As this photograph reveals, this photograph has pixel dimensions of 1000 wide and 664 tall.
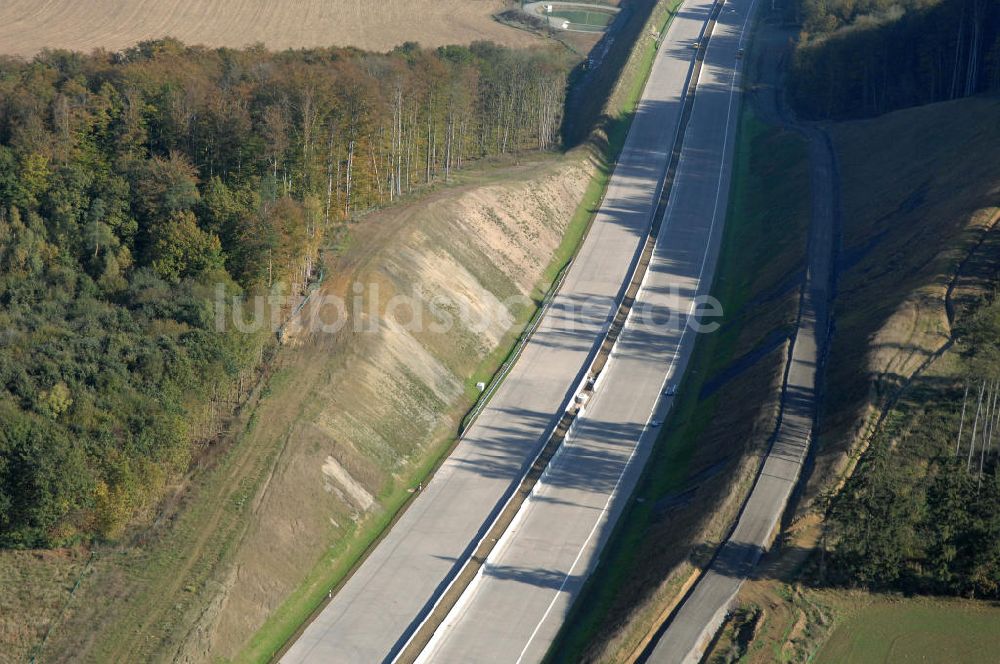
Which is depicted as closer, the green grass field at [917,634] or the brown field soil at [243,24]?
the green grass field at [917,634]

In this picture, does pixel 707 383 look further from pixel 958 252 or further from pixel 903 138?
pixel 903 138

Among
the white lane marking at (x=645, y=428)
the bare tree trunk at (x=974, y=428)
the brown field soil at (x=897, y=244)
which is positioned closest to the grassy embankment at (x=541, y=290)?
the white lane marking at (x=645, y=428)

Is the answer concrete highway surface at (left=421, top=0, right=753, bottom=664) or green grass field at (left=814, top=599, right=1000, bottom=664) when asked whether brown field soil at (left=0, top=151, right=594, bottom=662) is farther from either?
green grass field at (left=814, top=599, right=1000, bottom=664)

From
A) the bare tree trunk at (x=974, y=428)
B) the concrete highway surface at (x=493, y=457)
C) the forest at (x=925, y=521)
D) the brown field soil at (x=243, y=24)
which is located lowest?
the concrete highway surface at (x=493, y=457)

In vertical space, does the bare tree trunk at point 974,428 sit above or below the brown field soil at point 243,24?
below

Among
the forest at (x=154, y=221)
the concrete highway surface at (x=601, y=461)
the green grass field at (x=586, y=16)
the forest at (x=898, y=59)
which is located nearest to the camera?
the concrete highway surface at (x=601, y=461)

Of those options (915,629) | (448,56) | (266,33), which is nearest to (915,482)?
(915,629)

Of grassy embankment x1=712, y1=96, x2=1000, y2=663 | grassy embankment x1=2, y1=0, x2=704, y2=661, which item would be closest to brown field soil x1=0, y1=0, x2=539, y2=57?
grassy embankment x1=712, y1=96, x2=1000, y2=663

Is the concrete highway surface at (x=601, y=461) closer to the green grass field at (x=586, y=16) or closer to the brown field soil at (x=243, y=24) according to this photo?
the brown field soil at (x=243, y=24)
